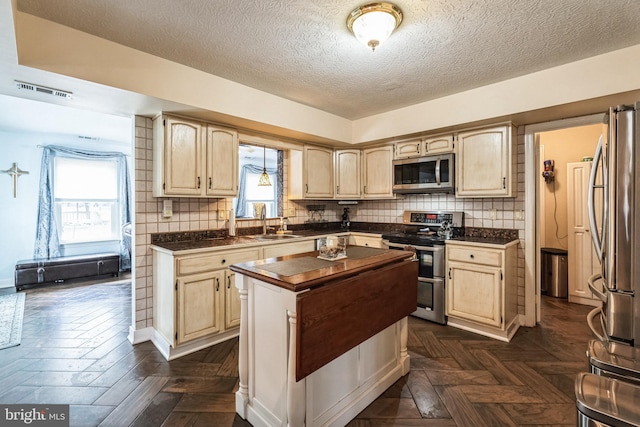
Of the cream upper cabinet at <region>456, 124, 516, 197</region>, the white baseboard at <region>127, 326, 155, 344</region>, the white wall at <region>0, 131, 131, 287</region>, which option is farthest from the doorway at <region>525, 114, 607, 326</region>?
the white wall at <region>0, 131, 131, 287</region>

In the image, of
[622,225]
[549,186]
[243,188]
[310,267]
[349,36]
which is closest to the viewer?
[622,225]

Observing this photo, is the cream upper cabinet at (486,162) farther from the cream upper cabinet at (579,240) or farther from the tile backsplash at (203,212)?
the cream upper cabinet at (579,240)

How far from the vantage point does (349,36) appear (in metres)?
2.03

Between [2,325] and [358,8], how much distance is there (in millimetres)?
4638

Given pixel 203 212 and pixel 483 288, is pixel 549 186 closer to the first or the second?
pixel 483 288

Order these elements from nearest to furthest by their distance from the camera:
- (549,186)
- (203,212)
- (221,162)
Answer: (221,162), (203,212), (549,186)

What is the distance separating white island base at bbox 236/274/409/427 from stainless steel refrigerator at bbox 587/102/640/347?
1277 mm

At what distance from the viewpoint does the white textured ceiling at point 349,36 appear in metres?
1.73

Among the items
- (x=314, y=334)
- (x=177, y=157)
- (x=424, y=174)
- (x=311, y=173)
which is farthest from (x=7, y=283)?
(x=424, y=174)

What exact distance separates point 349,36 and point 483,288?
2.62 metres

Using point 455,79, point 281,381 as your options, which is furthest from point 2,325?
point 455,79

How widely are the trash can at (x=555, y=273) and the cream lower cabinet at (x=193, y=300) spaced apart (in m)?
4.11

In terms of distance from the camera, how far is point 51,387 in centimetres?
209

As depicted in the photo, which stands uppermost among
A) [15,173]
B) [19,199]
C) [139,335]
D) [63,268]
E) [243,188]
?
[15,173]
